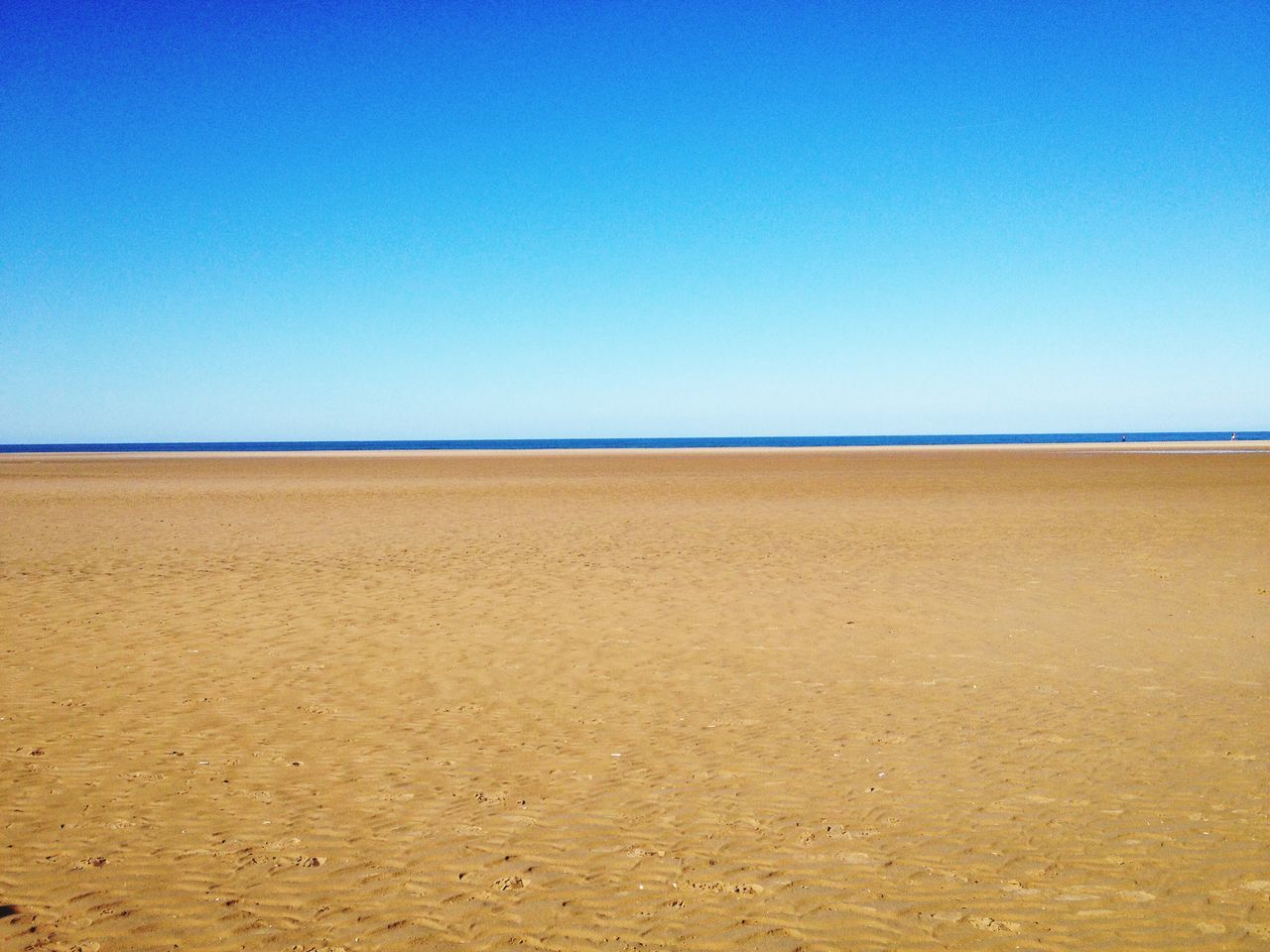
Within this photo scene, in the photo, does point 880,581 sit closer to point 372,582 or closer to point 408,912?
point 372,582

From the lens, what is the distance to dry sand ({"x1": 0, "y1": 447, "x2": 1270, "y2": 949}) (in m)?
4.64

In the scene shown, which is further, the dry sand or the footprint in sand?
the dry sand

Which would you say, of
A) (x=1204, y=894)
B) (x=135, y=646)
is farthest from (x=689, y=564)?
(x=1204, y=894)

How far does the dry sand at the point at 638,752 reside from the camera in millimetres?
4637

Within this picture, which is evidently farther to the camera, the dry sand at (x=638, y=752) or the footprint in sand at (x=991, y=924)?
the dry sand at (x=638, y=752)

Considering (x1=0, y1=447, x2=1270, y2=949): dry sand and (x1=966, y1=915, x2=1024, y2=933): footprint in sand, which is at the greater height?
(x1=0, y1=447, x2=1270, y2=949): dry sand

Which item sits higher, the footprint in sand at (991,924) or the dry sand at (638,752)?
the dry sand at (638,752)

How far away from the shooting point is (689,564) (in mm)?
16281

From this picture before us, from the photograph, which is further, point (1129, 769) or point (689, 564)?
point (689, 564)

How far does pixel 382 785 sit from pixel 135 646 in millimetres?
5841

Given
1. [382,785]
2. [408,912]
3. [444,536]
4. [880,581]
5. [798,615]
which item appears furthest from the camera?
[444,536]

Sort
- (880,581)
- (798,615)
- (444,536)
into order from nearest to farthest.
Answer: (798,615) < (880,581) < (444,536)

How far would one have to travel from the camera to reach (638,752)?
6996 millimetres

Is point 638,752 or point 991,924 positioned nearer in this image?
point 991,924
